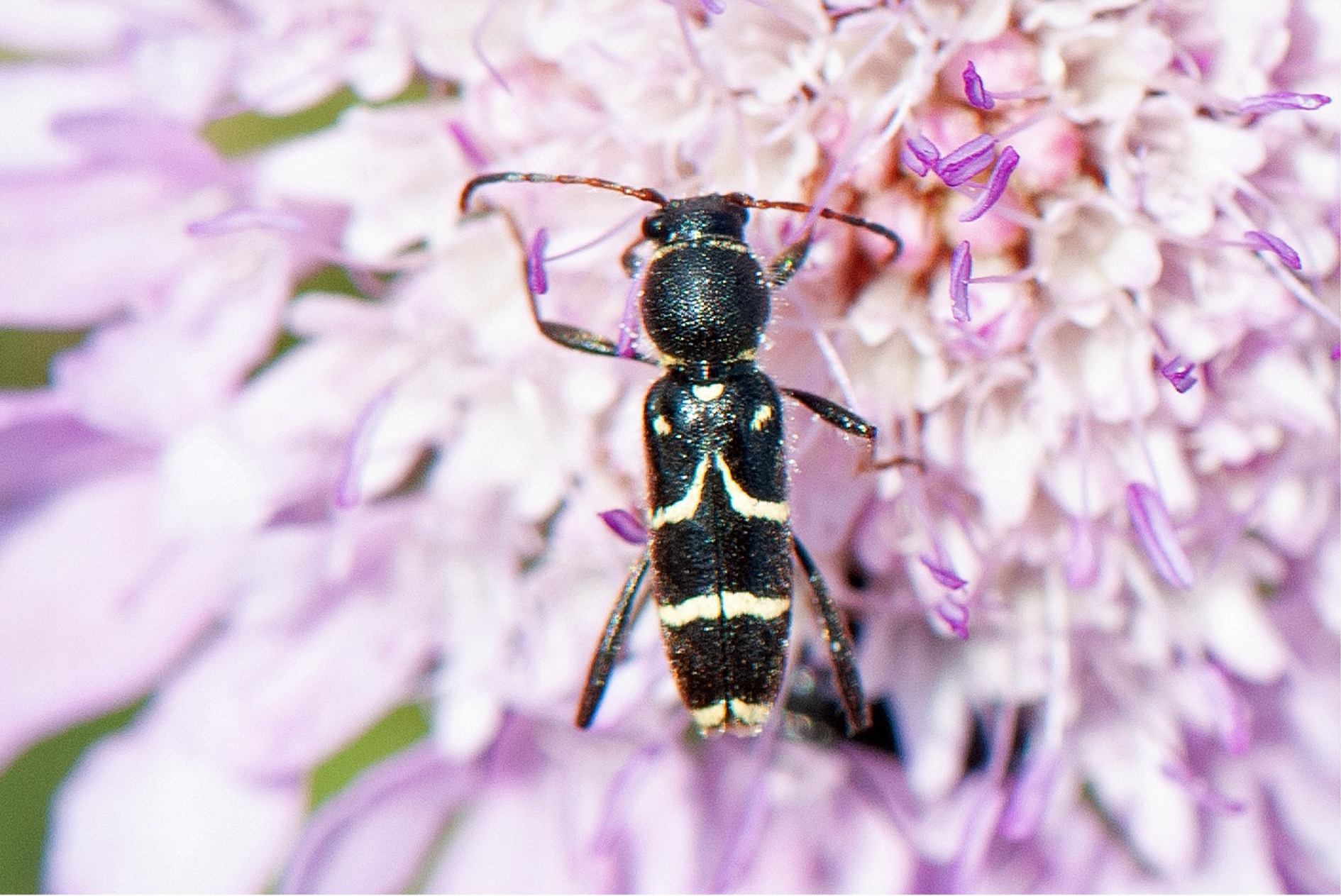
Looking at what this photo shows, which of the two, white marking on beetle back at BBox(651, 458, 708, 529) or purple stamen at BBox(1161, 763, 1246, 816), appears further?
purple stamen at BBox(1161, 763, 1246, 816)

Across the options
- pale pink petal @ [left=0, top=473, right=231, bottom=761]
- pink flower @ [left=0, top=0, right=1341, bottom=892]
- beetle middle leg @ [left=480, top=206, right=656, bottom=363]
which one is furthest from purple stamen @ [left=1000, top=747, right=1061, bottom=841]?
pale pink petal @ [left=0, top=473, right=231, bottom=761]

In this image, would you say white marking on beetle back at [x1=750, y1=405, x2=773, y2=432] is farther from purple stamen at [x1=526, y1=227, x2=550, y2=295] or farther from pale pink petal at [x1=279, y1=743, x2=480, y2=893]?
pale pink petal at [x1=279, y1=743, x2=480, y2=893]

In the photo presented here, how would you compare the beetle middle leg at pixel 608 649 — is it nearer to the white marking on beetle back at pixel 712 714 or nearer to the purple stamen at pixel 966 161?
the white marking on beetle back at pixel 712 714

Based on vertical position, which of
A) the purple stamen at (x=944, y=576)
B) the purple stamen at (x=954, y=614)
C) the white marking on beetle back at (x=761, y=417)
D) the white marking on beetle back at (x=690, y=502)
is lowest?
the purple stamen at (x=954, y=614)

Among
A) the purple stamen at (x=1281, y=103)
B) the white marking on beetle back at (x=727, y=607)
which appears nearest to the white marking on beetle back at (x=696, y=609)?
the white marking on beetle back at (x=727, y=607)

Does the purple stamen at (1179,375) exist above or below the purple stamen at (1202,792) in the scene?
above

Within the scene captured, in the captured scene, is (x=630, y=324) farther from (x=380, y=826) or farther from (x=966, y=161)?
(x=380, y=826)
